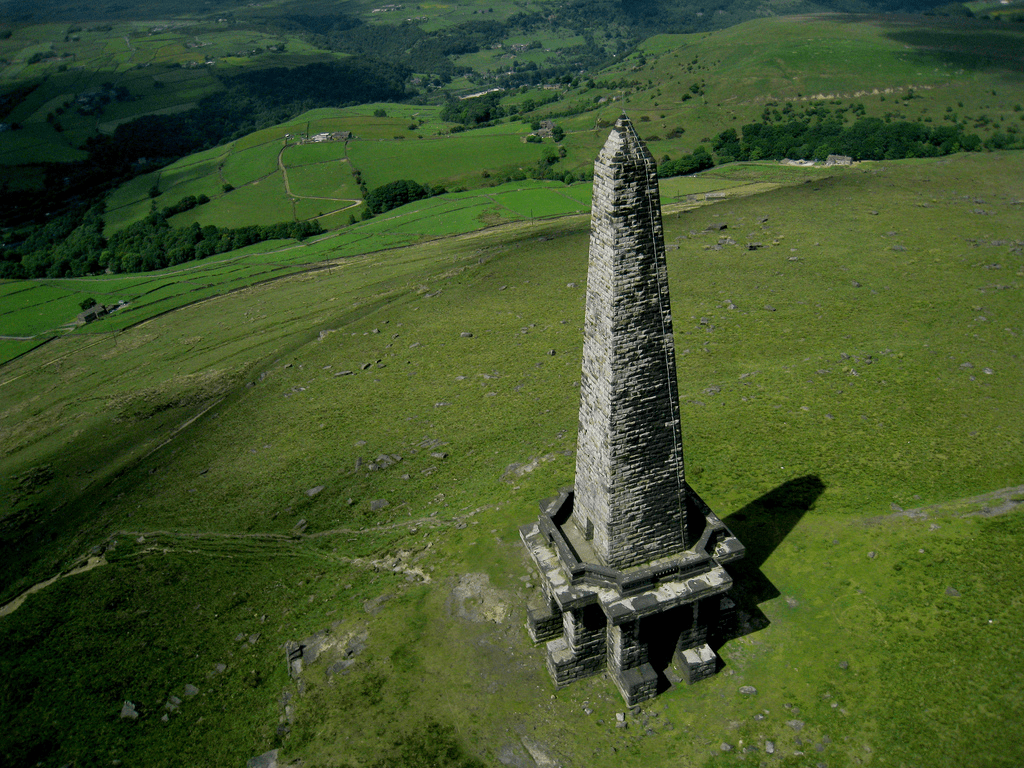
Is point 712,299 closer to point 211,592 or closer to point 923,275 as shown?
point 923,275

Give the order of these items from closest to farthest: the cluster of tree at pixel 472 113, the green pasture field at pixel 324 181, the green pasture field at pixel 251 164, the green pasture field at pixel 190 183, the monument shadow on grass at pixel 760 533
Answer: the monument shadow on grass at pixel 760 533 < the green pasture field at pixel 324 181 < the green pasture field at pixel 190 183 < the green pasture field at pixel 251 164 < the cluster of tree at pixel 472 113

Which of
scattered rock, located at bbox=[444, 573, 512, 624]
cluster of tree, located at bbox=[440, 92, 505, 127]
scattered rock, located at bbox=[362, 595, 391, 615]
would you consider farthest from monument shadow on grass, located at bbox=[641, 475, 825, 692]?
cluster of tree, located at bbox=[440, 92, 505, 127]

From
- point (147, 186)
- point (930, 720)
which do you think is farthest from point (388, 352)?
point (147, 186)

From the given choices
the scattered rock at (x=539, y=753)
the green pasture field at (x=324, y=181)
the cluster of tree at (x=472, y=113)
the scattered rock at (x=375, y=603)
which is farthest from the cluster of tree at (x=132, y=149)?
the scattered rock at (x=539, y=753)

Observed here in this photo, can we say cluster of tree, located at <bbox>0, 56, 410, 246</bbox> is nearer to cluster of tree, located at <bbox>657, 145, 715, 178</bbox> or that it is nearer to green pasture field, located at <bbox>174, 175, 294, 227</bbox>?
green pasture field, located at <bbox>174, 175, 294, 227</bbox>

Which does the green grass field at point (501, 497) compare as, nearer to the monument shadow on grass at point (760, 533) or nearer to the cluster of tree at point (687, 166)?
the monument shadow on grass at point (760, 533)
